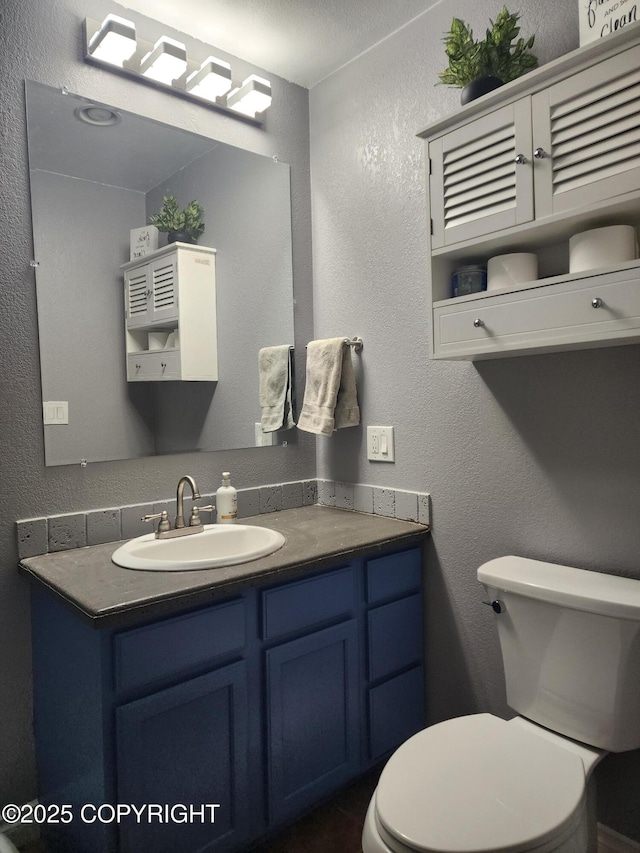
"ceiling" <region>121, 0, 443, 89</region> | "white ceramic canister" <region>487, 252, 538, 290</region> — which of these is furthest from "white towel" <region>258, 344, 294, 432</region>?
"ceiling" <region>121, 0, 443, 89</region>

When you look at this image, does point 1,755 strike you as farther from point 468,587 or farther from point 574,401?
point 574,401

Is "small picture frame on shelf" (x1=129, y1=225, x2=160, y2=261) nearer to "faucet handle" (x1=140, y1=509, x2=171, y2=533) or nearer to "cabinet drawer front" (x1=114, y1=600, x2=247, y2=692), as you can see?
"faucet handle" (x1=140, y1=509, x2=171, y2=533)

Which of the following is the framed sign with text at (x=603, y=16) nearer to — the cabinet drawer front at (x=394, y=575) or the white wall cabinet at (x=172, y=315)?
the white wall cabinet at (x=172, y=315)

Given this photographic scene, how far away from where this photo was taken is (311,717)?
5.03 ft

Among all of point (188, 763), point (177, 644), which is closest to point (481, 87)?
point (177, 644)

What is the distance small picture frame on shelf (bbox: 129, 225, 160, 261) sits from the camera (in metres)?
1.70

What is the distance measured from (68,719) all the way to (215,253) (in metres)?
1.40

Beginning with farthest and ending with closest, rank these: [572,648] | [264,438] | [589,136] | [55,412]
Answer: [264,438]
[55,412]
[572,648]
[589,136]

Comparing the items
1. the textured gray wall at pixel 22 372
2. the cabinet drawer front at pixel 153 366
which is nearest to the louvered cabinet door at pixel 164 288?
the cabinet drawer front at pixel 153 366

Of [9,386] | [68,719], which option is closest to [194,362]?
[9,386]

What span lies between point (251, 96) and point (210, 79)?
0.16 m

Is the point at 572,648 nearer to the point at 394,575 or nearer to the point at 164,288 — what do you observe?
the point at 394,575

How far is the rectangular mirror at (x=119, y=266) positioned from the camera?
62.2 inches

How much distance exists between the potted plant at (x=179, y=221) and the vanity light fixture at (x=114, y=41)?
39 centimetres
